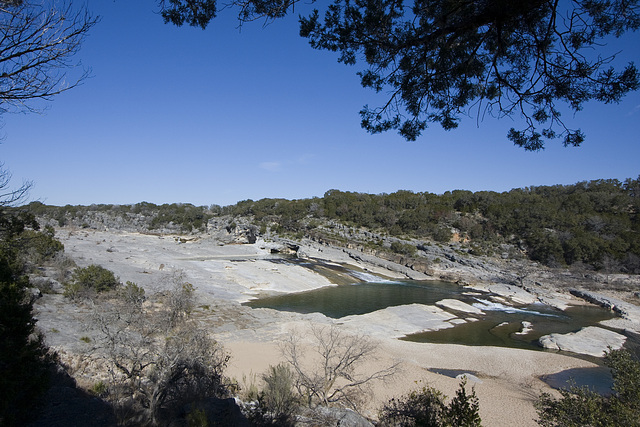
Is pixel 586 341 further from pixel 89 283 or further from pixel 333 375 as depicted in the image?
pixel 89 283

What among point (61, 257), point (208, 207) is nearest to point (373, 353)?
point (61, 257)

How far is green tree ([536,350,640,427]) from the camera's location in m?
5.60

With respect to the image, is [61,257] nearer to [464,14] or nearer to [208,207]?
[464,14]

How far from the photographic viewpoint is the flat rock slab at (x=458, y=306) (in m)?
23.4

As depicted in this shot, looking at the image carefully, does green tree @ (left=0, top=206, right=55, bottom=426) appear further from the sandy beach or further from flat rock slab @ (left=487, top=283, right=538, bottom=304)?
flat rock slab @ (left=487, top=283, right=538, bottom=304)

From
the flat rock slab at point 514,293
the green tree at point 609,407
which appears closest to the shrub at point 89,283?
the green tree at point 609,407

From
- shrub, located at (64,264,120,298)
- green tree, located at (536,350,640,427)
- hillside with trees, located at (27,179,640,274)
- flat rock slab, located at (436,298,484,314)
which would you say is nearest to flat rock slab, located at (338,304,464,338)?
flat rock slab, located at (436,298,484,314)

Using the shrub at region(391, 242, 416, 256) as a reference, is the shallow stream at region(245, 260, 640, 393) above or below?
below

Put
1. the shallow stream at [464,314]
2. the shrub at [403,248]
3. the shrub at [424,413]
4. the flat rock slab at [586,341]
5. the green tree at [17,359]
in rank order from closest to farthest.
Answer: the green tree at [17,359] < the shrub at [424,413] < the flat rock slab at [586,341] < the shallow stream at [464,314] < the shrub at [403,248]

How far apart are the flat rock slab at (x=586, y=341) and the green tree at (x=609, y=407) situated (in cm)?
1126

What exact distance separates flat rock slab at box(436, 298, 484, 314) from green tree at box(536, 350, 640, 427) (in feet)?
55.0

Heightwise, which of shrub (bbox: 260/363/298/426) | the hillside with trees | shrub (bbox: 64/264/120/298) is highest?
the hillside with trees

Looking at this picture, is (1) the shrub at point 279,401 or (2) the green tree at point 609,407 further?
(1) the shrub at point 279,401

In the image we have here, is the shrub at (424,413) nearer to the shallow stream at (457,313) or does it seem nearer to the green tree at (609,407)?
the green tree at (609,407)
